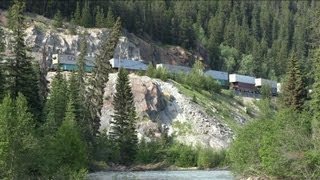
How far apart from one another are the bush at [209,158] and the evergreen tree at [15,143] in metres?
60.9

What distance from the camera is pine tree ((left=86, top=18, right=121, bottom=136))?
84.2m

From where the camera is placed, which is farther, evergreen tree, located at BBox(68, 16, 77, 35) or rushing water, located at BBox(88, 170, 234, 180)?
evergreen tree, located at BBox(68, 16, 77, 35)

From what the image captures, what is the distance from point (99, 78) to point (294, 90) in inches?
1216

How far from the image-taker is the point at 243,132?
62.6m

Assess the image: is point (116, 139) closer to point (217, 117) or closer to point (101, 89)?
point (101, 89)

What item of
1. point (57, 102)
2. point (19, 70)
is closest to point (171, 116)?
point (57, 102)

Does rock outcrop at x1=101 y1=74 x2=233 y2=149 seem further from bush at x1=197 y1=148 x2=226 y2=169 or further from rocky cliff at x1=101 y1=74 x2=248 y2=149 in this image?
bush at x1=197 y1=148 x2=226 y2=169

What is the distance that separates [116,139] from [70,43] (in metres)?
46.7

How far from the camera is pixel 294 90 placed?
→ 7188 cm

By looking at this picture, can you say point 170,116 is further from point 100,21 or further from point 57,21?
point 100,21

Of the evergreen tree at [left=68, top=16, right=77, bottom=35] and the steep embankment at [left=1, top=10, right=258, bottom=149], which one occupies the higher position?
the evergreen tree at [left=68, top=16, right=77, bottom=35]

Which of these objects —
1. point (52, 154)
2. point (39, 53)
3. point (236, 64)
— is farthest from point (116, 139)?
point (236, 64)

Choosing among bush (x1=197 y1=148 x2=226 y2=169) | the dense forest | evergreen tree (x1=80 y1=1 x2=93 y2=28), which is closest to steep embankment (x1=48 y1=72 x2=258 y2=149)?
the dense forest

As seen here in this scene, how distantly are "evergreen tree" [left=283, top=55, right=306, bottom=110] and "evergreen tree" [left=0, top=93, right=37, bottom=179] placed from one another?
140 ft
